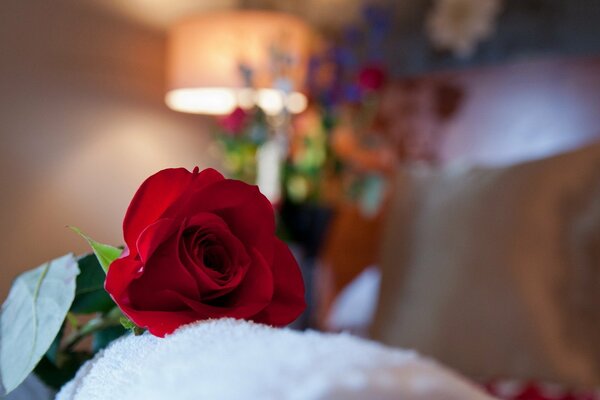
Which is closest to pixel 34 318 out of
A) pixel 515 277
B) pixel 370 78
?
pixel 515 277

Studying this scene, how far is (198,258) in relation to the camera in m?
0.29

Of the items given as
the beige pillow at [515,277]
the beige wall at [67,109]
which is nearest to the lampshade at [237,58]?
the beige wall at [67,109]

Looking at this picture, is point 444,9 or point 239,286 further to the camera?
point 444,9

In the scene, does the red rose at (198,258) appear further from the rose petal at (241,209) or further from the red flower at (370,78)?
the red flower at (370,78)

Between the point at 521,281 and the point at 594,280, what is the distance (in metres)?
0.12

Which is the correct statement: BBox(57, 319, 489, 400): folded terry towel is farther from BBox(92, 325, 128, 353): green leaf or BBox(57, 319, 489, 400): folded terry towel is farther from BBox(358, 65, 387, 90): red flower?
BBox(358, 65, 387, 90): red flower

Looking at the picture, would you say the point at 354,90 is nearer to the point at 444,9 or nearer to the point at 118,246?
the point at 444,9

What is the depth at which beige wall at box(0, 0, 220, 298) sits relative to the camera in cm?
80

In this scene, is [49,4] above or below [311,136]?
above

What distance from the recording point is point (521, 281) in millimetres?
1150

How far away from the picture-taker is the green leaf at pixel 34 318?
1.00 feet

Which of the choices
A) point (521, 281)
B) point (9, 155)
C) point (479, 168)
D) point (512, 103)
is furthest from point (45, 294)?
point (512, 103)

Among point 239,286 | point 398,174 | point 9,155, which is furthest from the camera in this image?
point 398,174

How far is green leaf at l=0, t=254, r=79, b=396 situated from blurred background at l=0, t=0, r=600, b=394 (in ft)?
0.06
